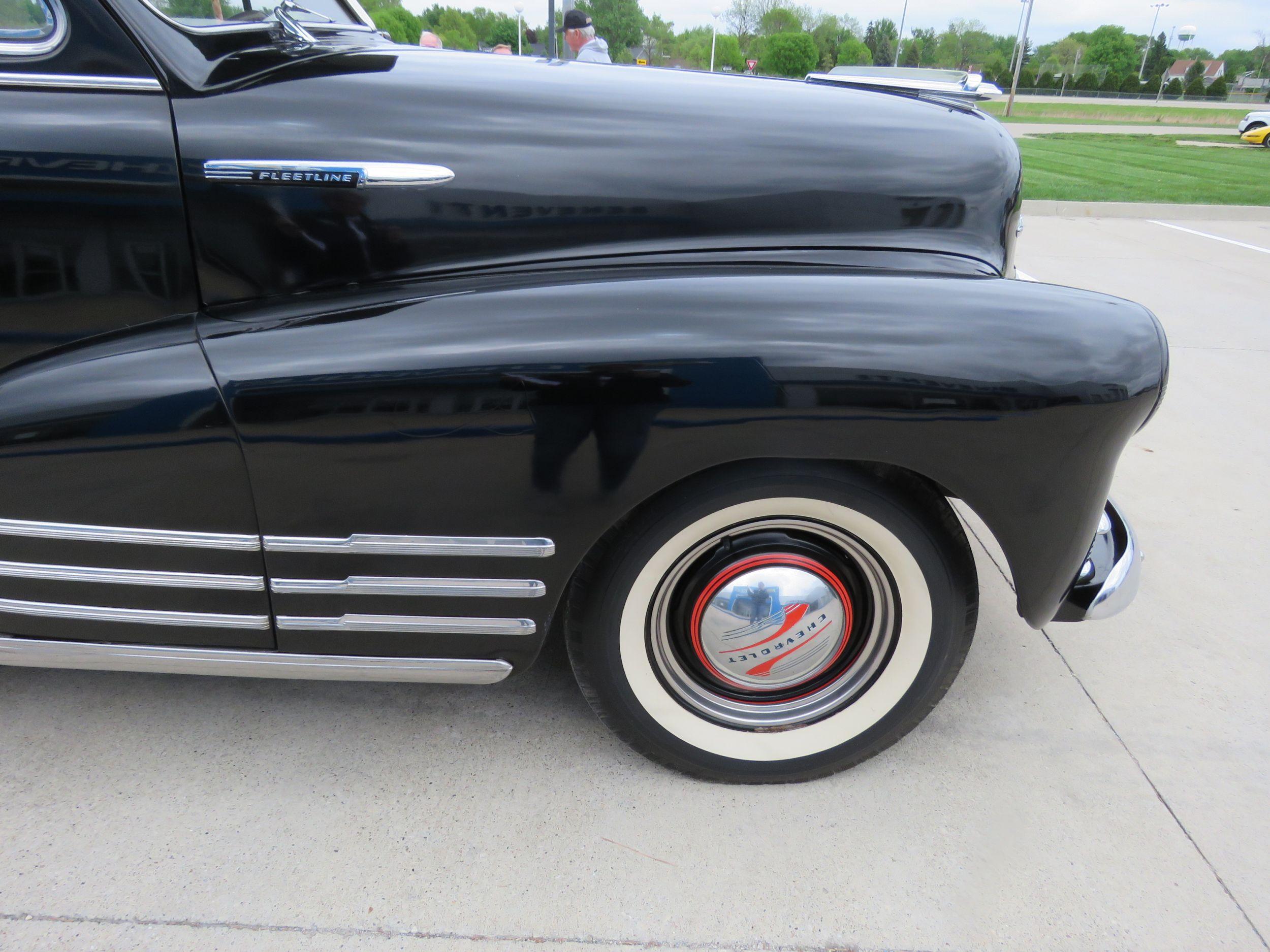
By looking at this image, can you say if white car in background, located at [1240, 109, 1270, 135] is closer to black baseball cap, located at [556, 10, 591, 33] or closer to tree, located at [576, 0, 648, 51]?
black baseball cap, located at [556, 10, 591, 33]

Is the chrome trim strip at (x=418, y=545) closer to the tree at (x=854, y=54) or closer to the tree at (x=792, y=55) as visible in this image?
the tree at (x=792, y=55)

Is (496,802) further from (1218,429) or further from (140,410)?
(1218,429)

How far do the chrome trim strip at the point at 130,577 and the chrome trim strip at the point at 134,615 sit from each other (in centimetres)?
6

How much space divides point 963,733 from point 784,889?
25.8 inches

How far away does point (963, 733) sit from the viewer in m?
2.00

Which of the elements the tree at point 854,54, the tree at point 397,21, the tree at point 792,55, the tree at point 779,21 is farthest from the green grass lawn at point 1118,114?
the tree at point 779,21

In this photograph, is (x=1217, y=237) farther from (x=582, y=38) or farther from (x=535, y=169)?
(x=535, y=169)

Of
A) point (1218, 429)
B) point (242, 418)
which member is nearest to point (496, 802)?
point (242, 418)

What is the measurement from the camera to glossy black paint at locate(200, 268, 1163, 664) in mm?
1449

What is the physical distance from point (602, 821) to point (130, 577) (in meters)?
1.02

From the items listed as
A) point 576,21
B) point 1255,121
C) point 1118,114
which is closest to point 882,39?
point 1118,114

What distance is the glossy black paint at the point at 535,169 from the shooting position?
5.06 feet

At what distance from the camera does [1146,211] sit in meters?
9.72

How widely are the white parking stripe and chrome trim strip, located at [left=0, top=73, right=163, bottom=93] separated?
923 centimetres
